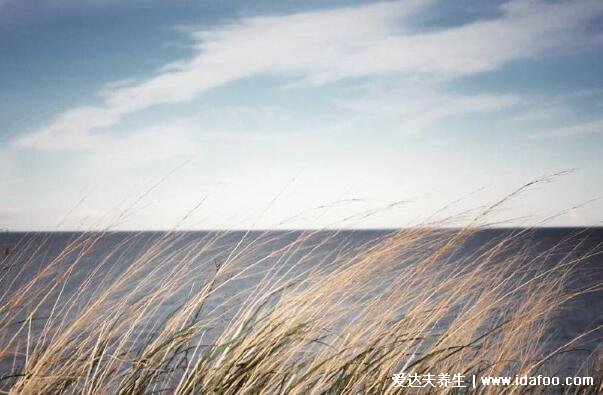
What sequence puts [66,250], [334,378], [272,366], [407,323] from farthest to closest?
[66,250] → [407,323] → [334,378] → [272,366]

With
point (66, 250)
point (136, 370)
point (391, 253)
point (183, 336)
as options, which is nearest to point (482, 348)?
point (391, 253)

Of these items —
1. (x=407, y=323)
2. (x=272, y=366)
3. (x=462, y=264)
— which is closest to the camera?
(x=272, y=366)

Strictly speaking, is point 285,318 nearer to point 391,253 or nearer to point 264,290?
point 264,290

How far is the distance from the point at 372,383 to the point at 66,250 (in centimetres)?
134

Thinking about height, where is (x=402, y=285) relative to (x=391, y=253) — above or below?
below

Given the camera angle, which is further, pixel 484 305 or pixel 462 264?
pixel 462 264

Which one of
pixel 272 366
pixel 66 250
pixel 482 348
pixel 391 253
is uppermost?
pixel 66 250

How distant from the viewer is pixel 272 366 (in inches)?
66.1

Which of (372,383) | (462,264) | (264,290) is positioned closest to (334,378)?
(372,383)

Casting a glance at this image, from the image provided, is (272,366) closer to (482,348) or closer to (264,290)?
(264,290)

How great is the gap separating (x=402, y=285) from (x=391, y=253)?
298 mm

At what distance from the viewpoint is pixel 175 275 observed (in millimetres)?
2027

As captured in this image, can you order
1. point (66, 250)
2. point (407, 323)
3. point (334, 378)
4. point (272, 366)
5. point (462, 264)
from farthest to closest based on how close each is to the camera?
point (462, 264) < point (66, 250) < point (407, 323) < point (334, 378) < point (272, 366)

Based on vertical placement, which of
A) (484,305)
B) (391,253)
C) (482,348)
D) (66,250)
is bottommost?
(482,348)
